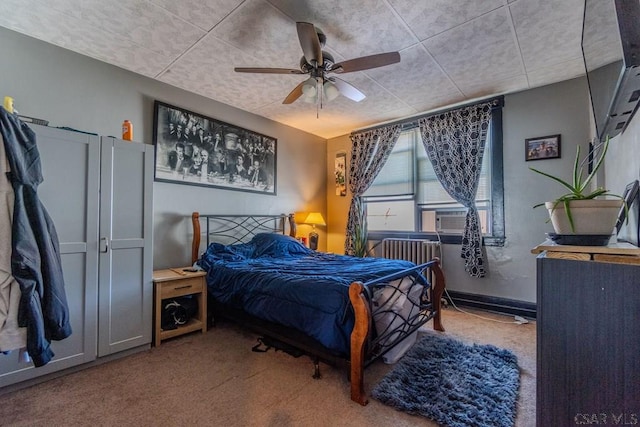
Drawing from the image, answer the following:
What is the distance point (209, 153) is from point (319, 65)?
6.34 ft

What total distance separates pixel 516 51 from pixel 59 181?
12.8ft

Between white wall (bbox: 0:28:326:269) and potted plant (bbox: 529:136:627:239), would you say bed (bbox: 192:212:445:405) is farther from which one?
potted plant (bbox: 529:136:627:239)

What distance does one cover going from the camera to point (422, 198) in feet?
13.3

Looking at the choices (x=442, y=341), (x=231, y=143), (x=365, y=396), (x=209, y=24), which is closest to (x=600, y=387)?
(x=365, y=396)

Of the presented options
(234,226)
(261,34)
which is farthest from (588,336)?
(234,226)

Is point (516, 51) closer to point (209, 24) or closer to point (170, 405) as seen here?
point (209, 24)

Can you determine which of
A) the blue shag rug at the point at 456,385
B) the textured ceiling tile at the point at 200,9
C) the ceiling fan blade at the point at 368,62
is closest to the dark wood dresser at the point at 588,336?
the blue shag rug at the point at 456,385

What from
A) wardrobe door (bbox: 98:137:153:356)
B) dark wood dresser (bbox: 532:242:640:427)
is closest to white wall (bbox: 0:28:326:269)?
wardrobe door (bbox: 98:137:153:356)

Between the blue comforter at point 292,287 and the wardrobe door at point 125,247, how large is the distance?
0.62 metres

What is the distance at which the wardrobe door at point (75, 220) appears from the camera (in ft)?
6.35

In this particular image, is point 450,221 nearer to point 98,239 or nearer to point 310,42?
point 310,42

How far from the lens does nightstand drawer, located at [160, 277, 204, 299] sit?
253 cm

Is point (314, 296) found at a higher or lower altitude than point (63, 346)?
higher

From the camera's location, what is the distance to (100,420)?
1551 mm
